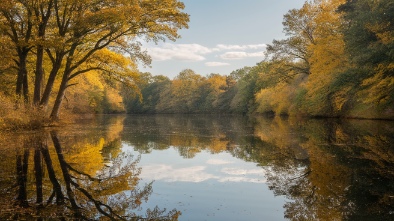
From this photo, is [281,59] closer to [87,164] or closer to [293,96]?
[293,96]

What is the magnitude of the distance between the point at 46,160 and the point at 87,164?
4.30ft

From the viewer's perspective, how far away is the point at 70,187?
682 cm

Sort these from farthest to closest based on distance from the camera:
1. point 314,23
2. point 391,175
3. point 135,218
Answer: point 314,23
point 391,175
point 135,218

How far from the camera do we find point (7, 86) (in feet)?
87.9

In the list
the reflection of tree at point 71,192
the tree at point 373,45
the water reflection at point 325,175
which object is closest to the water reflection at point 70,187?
the reflection of tree at point 71,192

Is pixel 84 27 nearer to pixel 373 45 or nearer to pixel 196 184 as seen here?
pixel 196 184

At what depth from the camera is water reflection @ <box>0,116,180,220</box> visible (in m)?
5.32

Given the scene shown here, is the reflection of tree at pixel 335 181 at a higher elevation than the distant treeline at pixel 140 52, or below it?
below

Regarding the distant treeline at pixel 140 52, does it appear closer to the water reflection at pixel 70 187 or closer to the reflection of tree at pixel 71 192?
the water reflection at pixel 70 187

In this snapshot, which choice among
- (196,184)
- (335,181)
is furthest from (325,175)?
(196,184)

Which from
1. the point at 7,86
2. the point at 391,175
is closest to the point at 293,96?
the point at 7,86

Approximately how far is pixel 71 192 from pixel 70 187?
16.3 inches

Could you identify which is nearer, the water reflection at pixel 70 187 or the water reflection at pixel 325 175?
the water reflection at pixel 70 187

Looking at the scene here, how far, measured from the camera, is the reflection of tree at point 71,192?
207 inches
